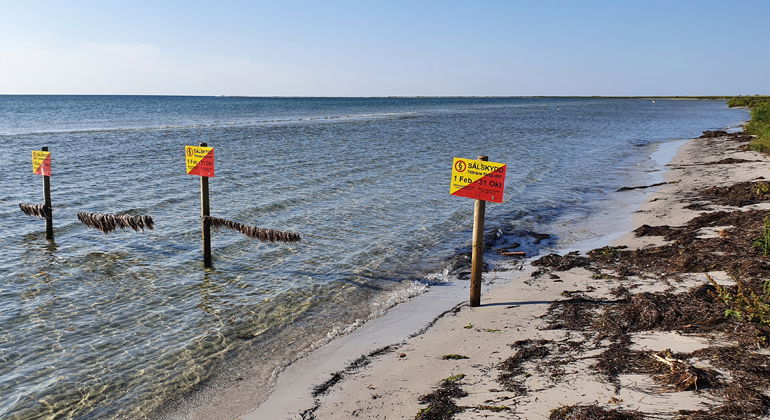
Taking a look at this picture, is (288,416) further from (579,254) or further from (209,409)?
(579,254)

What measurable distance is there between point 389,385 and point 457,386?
84 centimetres

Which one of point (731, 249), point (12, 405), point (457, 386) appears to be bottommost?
point (12, 405)

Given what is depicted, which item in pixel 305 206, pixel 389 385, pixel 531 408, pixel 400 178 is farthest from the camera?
pixel 400 178

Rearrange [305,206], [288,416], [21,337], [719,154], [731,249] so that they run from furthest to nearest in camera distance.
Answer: [719,154] < [305,206] < [731,249] < [21,337] < [288,416]

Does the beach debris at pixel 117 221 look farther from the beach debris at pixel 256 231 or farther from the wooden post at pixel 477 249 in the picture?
the wooden post at pixel 477 249

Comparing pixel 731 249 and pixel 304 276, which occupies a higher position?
pixel 731 249

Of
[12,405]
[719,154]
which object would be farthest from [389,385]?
[719,154]

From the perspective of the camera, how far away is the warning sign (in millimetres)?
8562

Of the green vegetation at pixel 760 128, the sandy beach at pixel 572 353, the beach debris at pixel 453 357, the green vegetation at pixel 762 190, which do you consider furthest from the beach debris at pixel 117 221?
the green vegetation at pixel 760 128

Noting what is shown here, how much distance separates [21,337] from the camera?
8.18 m

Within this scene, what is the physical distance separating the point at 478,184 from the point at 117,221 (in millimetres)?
8516

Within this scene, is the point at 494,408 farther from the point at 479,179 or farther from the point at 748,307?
the point at 479,179

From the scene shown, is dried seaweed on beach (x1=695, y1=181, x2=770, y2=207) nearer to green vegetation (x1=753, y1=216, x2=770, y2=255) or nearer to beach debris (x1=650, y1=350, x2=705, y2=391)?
green vegetation (x1=753, y1=216, x2=770, y2=255)

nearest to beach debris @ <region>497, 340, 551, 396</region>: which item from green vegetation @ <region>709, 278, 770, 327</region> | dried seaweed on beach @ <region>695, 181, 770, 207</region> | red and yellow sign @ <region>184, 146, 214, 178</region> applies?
green vegetation @ <region>709, 278, 770, 327</region>
